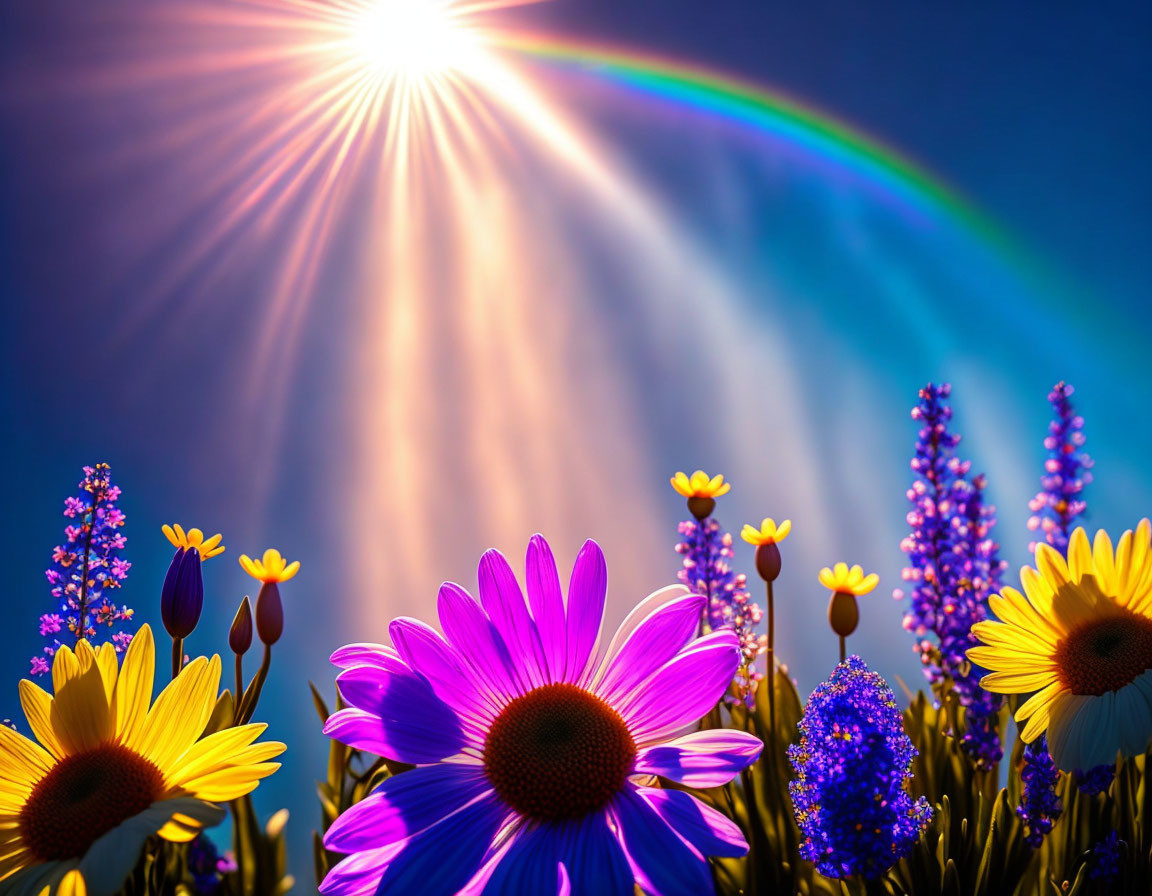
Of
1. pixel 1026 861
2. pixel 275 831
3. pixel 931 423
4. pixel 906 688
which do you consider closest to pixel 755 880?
pixel 1026 861

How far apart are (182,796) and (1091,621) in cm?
121

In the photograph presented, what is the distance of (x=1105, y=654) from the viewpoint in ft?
3.82

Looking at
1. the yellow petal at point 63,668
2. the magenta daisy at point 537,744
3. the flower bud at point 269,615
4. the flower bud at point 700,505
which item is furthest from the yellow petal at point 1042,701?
the yellow petal at point 63,668

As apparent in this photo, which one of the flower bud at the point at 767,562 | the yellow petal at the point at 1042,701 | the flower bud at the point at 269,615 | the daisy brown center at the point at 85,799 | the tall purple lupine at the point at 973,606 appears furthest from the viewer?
the tall purple lupine at the point at 973,606

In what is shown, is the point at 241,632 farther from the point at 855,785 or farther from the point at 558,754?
the point at 855,785

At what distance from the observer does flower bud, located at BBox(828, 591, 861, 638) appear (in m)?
1.67

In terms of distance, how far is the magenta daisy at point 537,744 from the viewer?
82 cm

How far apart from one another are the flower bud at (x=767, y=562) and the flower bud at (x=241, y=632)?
89cm

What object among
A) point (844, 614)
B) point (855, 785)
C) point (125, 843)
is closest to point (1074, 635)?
point (844, 614)

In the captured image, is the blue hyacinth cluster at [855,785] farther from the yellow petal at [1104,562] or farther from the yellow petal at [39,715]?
the yellow petal at [39,715]

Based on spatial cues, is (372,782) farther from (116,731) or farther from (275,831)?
(116,731)

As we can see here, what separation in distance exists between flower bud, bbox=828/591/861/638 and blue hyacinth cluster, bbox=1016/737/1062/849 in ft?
1.55

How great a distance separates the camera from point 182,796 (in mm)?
857

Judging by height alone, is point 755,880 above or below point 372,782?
below
